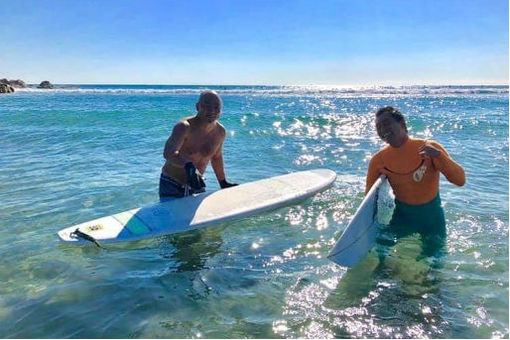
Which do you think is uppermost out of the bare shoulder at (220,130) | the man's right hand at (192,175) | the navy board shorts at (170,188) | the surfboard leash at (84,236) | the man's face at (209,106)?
the man's face at (209,106)

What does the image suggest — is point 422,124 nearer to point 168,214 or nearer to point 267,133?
point 267,133

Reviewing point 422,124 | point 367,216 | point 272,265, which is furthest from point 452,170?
point 422,124

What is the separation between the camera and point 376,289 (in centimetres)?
409

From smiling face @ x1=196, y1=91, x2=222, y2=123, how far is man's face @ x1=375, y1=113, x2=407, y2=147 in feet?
6.58

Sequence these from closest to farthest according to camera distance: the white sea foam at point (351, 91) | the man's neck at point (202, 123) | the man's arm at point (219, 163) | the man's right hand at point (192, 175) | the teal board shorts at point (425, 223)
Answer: the teal board shorts at point (425, 223)
the man's right hand at point (192, 175)
the man's neck at point (202, 123)
the man's arm at point (219, 163)
the white sea foam at point (351, 91)

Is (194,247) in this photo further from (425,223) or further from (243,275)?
(425,223)

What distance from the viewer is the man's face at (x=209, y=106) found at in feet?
17.1

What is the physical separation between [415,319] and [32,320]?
131 inches

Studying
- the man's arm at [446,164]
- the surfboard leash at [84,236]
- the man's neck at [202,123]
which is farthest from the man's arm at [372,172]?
the surfboard leash at [84,236]

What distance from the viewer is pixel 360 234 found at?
4.56 meters

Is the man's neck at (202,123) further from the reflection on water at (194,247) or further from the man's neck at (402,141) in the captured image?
the man's neck at (402,141)

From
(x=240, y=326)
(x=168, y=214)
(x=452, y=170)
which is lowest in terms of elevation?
(x=240, y=326)

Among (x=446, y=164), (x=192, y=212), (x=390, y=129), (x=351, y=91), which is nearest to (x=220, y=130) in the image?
(x=192, y=212)

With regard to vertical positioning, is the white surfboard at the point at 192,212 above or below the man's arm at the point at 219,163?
below
